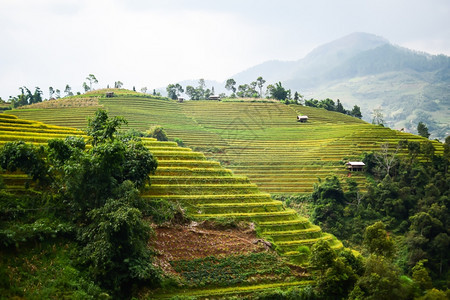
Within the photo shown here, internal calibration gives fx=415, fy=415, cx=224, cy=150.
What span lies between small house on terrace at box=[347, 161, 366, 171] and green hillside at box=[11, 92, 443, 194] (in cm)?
84

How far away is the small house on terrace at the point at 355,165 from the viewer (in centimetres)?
5041

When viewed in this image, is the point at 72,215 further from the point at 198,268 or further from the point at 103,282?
the point at 198,268

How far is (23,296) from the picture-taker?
16.7m

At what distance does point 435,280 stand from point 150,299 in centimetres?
2460

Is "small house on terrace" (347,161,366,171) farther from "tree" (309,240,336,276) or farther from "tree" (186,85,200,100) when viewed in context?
"tree" (186,85,200,100)

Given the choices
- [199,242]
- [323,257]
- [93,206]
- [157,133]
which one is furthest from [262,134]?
[93,206]

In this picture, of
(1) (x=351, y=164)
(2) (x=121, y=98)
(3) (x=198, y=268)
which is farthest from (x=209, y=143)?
(3) (x=198, y=268)

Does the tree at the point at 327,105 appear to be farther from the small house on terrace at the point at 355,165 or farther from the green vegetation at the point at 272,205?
the small house on terrace at the point at 355,165

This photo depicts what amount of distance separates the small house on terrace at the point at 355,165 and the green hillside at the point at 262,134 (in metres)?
0.84

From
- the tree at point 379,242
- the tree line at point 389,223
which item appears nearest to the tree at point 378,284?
the tree line at point 389,223

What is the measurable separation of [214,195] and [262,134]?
40455mm

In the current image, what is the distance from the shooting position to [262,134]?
6781 cm

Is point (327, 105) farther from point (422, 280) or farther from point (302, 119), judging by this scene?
point (422, 280)

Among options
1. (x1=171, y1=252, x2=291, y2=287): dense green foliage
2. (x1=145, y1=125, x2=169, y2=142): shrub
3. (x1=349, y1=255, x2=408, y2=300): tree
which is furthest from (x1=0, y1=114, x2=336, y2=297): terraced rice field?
(x1=145, y1=125, x2=169, y2=142): shrub
